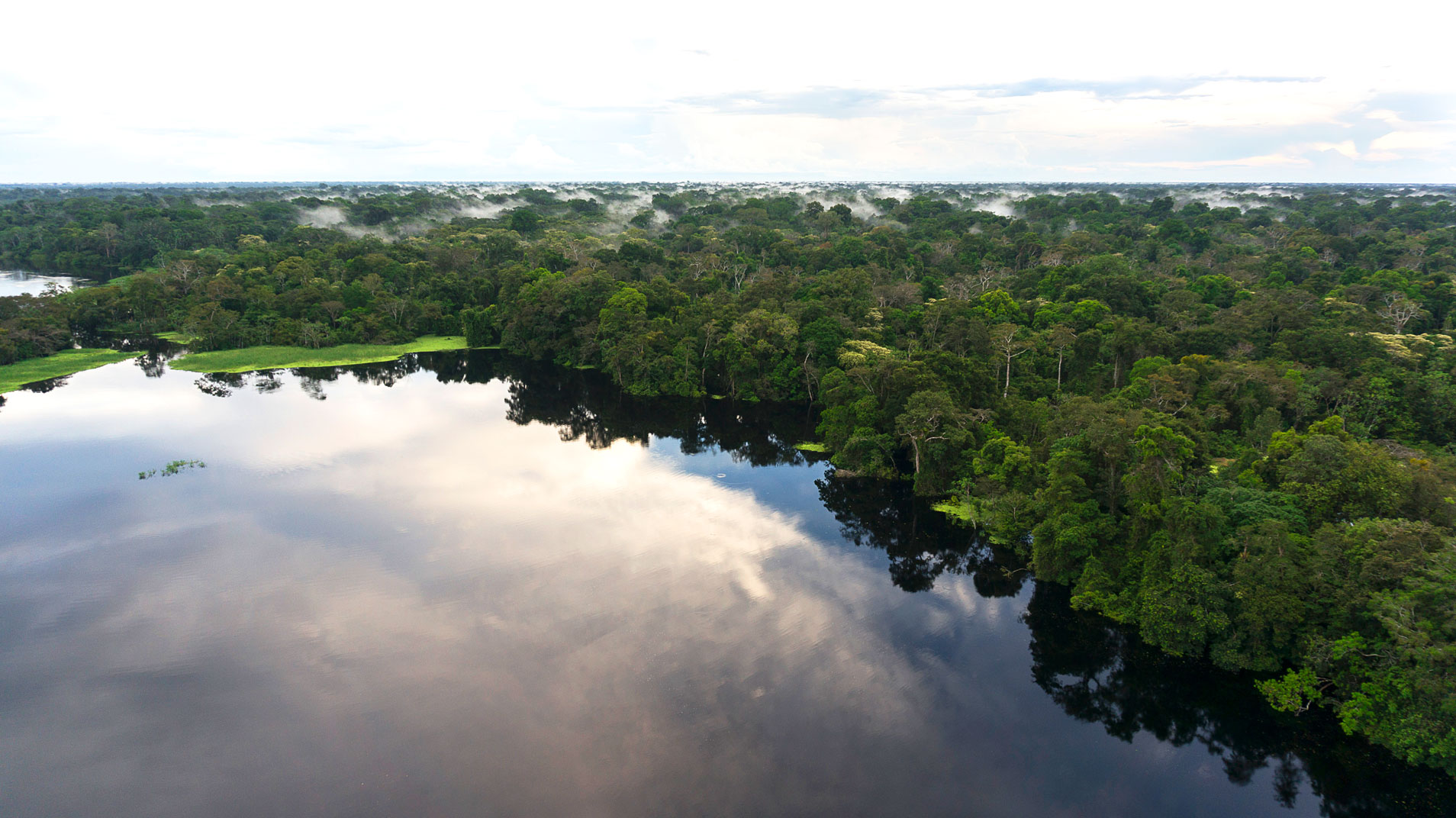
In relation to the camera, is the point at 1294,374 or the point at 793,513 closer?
the point at 793,513

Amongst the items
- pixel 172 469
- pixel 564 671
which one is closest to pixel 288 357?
pixel 172 469

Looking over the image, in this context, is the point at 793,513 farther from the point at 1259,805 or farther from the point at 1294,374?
the point at 1294,374

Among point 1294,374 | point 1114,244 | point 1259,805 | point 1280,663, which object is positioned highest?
point 1114,244

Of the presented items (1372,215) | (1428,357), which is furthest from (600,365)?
(1372,215)

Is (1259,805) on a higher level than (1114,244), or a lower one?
lower

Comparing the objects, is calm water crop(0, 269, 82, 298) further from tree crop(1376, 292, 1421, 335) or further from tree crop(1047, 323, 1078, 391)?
tree crop(1376, 292, 1421, 335)

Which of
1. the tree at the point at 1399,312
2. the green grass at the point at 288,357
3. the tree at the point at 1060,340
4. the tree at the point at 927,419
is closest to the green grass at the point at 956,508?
the tree at the point at 927,419

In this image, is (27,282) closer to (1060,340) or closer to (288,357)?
(288,357)
